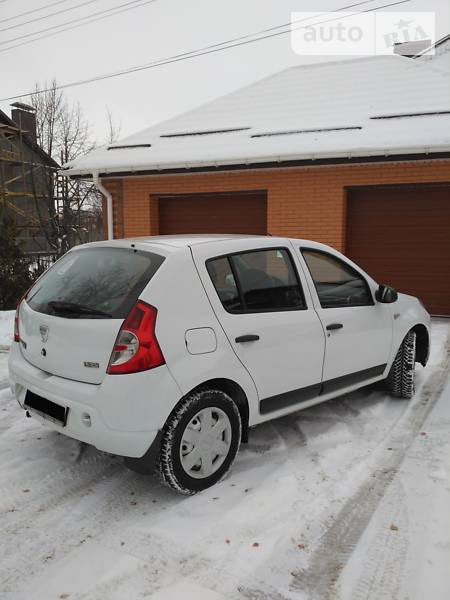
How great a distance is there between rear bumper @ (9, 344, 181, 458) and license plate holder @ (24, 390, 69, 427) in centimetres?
9

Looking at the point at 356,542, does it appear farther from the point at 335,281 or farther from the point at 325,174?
the point at 325,174

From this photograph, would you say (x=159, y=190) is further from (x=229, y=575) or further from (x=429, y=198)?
(x=229, y=575)

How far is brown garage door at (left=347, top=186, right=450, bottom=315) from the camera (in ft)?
30.2

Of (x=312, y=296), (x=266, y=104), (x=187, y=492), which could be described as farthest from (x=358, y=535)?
(x=266, y=104)

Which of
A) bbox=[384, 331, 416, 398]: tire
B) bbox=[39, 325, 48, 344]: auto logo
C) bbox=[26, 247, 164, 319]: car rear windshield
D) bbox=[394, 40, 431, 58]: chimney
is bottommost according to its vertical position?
bbox=[384, 331, 416, 398]: tire

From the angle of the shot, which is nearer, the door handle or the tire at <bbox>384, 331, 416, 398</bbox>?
the door handle

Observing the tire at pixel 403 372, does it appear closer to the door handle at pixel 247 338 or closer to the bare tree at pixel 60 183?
the door handle at pixel 247 338

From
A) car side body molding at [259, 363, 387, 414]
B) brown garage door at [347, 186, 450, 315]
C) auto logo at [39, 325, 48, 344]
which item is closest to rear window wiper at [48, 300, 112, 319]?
auto logo at [39, 325, 48, 344]

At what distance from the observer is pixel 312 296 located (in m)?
3.88

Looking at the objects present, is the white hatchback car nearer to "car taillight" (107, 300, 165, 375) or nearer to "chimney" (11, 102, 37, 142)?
"car taillight" (107, 300, 165, 375)

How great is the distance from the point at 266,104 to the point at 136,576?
1158 centimetres

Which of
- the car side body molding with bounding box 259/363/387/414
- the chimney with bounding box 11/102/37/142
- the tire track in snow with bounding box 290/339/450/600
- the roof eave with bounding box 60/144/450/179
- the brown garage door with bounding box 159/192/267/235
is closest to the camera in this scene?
the tire track in snow with bounding box 290/339/450/600

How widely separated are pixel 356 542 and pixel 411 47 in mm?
15531

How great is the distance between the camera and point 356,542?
8.77 ft
